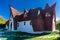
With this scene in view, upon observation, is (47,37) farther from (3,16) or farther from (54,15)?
(3,16)

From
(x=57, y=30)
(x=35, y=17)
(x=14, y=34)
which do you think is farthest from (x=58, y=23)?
(x=14, y=34)

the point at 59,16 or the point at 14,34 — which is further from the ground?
the point at 59,16

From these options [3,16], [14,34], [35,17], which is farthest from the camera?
[35,17]

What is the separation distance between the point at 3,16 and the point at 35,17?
62 cm

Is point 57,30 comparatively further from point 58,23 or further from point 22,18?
point 22,18

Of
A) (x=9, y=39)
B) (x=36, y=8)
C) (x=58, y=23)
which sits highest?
(x=36, y=8)

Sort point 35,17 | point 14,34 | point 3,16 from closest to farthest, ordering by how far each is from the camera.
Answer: point 3,16
point 14,34
point 35,17

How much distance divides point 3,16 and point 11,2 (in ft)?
0.76

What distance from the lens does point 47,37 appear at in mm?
3521

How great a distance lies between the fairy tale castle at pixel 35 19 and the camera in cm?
326

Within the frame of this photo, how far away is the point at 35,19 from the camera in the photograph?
357cm

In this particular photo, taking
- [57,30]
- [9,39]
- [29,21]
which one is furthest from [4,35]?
[57,30]

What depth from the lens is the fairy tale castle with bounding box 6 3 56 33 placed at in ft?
10.7

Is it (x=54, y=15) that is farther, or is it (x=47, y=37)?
(x=47, y=37)
